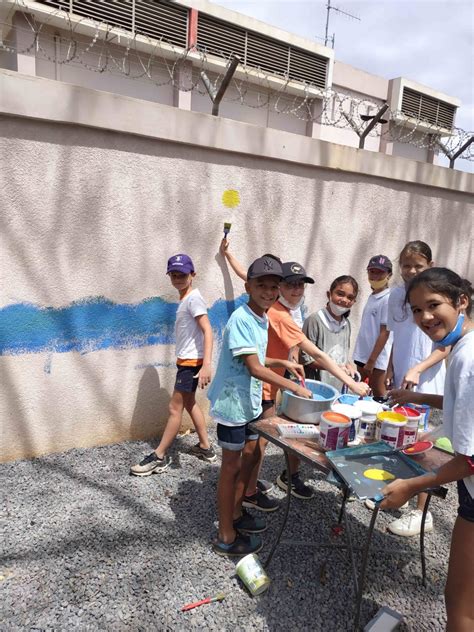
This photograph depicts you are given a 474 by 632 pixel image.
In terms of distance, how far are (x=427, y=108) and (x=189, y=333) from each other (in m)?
16.1

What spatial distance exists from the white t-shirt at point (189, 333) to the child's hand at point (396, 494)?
193cm

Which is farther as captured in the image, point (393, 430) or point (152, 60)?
point (152, 60)

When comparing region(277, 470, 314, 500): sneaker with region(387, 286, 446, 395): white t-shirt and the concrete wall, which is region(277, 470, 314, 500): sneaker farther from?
the concrete wall

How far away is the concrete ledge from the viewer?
2850 millimetres

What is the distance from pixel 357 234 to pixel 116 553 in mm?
3684

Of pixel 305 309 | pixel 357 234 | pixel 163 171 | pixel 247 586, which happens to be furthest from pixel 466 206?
pixel 247 586

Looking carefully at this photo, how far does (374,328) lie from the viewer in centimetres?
378

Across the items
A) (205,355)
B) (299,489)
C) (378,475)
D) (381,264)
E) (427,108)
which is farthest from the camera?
(427,108)

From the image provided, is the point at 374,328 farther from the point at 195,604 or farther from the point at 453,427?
the point at 195,604

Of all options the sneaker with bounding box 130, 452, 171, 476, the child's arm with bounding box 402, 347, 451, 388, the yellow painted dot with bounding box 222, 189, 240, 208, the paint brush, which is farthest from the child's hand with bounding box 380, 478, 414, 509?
the yellow painted dot with bounding box 222, 189, 240, 208

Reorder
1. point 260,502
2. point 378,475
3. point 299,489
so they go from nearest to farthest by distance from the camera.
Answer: point 378,475
point 260,502
point 299,489

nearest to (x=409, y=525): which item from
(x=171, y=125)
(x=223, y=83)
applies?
(x=171, y=125)

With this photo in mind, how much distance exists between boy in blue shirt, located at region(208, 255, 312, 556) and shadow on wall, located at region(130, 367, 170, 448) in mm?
1364

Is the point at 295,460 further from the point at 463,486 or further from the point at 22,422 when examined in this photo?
the point at 22,422
